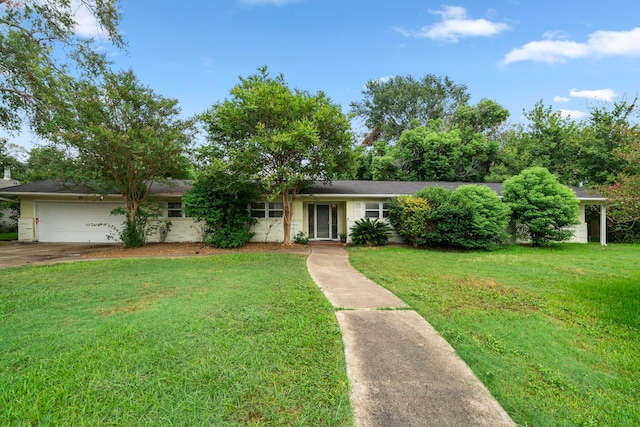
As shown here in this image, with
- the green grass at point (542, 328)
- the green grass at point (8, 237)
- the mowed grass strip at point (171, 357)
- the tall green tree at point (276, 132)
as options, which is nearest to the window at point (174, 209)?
the tall green tree at point (276, 132)

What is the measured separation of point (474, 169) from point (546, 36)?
11874 millimetres

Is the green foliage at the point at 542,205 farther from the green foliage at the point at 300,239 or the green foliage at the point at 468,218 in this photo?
the green foliage at the point at 300,239

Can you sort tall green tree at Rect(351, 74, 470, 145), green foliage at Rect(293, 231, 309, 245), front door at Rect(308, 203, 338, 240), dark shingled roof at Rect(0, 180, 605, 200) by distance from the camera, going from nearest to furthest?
dark shingled roof at Rect(0, 180, 605, 200) < green foliage at Rect(293, 231, 309, 245) < front door at Rect(308, 203, 338, 240) < tall green tree at Rect(351, 74, 470, 145)

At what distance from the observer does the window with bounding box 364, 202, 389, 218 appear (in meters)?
13.6

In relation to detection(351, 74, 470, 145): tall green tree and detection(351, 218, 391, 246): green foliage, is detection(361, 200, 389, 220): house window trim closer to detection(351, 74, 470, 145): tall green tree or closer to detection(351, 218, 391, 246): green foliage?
detection(351, 218, 391, 246): green foliage

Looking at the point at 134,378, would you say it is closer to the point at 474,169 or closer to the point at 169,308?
the point at 169,308

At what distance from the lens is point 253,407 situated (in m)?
2.14

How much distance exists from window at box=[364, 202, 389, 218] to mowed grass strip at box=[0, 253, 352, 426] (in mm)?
8630

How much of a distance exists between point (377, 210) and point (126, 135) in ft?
33.5

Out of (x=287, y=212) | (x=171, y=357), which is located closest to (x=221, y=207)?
(x=287, y=212)

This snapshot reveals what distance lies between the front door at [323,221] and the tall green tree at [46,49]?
31.6 ft

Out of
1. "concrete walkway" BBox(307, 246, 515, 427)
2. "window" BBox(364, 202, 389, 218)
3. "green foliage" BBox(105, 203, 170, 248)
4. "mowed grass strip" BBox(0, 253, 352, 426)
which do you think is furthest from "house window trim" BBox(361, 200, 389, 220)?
"concrete walkway" BBox(307, 246, 515, 427)

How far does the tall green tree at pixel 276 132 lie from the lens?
378 inches

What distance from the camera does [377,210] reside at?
1366 centimetres
